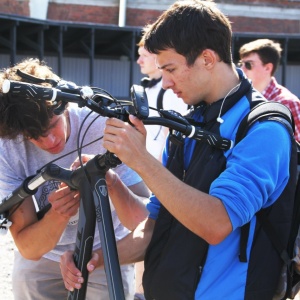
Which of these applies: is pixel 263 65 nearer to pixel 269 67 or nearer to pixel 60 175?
pixel 269 67

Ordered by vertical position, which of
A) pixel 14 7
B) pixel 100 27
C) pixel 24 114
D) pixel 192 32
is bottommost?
pixel 100 27

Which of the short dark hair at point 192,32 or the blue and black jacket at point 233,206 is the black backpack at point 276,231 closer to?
the blue and black jacket at point 233,206

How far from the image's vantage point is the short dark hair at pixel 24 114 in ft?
8.36

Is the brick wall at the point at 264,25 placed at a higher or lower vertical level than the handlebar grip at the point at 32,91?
lower

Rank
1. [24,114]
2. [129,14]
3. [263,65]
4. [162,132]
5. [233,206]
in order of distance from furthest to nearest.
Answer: [129,14] < [263,65] < [162,132] < [24,114] < [233,206]

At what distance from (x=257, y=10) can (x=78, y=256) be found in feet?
85.7

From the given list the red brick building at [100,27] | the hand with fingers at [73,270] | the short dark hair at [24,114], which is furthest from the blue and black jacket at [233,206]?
the red brick building at [100,27]

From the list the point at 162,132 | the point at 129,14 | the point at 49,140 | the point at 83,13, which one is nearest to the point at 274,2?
the point at 129,14

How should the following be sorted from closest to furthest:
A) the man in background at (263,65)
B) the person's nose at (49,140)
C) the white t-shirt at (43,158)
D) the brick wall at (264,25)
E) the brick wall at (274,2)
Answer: the person's nose at (49,140), the white t-shirt at (43,158), the man in background at (263,65), the brick wall at (274,2), the brick wall at (264,25)

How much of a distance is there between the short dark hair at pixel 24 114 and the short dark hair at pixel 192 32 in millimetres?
537

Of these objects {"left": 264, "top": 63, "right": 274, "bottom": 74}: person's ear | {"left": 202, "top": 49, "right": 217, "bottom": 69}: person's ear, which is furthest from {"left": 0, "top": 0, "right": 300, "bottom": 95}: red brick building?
{"left": 202, "top": 49, "right": 217, "bottom": 69}: person's ear

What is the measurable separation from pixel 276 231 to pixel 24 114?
111cm

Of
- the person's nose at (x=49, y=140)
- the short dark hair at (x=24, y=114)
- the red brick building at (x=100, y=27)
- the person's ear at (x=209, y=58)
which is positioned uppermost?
the person's ear at (x=209, y=58)

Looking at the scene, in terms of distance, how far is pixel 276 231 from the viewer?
2.10m
